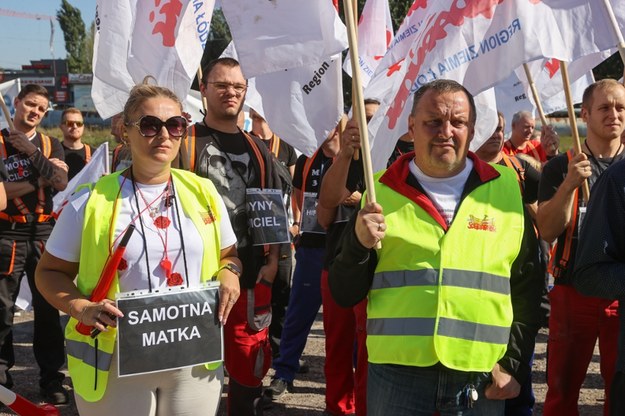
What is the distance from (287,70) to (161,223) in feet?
6.44

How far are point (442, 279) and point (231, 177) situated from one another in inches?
74.7

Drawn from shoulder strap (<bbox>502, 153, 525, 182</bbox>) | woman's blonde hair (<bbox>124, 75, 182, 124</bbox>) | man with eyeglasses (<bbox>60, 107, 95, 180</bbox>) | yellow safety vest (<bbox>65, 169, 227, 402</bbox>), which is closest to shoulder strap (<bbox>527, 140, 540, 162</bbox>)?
shoulder strap (<bbox>502, 153, 525, 182</bbox>)

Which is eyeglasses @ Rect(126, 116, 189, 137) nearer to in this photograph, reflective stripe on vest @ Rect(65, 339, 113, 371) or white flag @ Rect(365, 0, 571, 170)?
reflective stripe on vest @ Rect(65, 339, 113, 371)

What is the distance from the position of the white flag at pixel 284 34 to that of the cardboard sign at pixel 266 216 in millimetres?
683

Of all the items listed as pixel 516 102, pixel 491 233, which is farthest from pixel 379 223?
pixel 516 102

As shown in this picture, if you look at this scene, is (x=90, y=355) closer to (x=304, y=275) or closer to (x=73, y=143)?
(x=304, y=275)

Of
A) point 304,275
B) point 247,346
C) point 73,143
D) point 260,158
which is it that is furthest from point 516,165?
point 73,143

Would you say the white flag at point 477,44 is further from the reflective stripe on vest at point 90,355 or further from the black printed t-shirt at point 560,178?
the reflective stripe on vest at point 90,355

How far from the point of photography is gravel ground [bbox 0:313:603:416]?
5.86 m

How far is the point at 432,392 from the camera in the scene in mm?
3000

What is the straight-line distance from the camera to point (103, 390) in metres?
3.15

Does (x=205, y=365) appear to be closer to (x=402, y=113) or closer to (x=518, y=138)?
(x=402, y=113)

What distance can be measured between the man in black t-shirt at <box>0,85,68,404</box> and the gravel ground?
0.93 ft

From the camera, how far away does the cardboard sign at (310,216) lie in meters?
6.02
